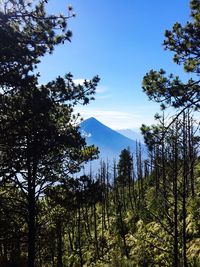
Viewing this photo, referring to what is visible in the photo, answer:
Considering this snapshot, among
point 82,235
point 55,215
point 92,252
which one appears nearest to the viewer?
point 55,215

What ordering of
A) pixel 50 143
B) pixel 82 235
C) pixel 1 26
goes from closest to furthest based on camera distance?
1. pixel 1 26
2. pixel 50 143
3. pixel 82 235

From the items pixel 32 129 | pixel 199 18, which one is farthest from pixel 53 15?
pixel 199 18

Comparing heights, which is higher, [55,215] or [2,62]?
[2,62]

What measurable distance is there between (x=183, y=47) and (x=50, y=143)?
5.06 m

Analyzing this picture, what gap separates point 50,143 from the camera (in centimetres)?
1195

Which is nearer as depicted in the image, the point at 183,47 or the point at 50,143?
the point at 183,47

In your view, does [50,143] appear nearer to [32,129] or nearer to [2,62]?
[32,129]

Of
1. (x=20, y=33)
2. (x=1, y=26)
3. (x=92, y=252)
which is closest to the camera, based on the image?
(x=1, y=26)

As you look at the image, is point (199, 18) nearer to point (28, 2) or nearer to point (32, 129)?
point (28, 2)

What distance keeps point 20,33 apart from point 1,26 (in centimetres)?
80

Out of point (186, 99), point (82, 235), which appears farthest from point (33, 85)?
point (82, 235)

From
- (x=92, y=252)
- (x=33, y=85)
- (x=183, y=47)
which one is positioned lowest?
(x=92, y=252)

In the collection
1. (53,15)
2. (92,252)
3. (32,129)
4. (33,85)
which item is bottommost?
(92,252)

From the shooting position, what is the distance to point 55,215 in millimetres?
20422
